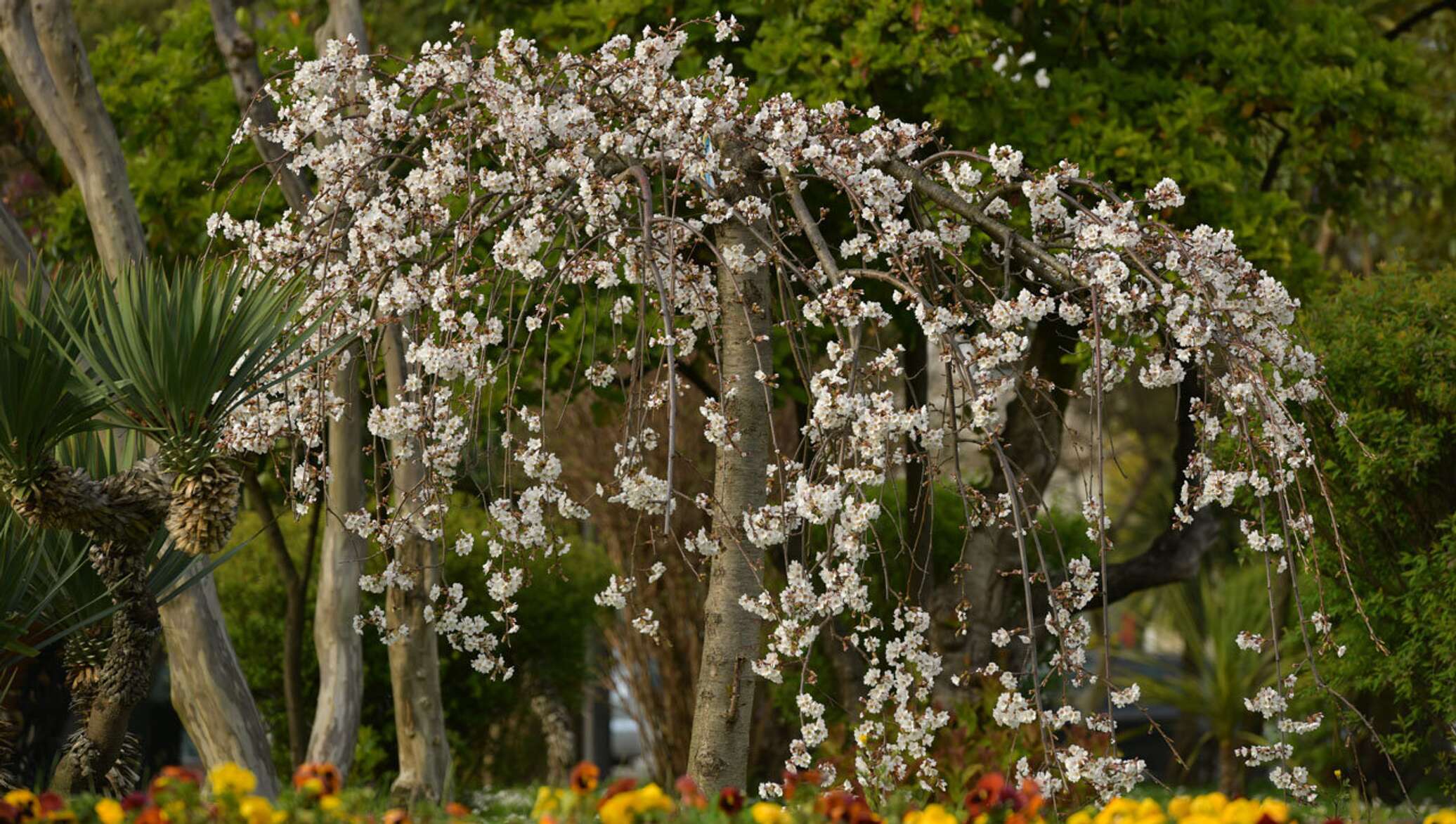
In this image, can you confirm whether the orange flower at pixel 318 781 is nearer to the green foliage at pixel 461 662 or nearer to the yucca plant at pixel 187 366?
the yucca plant at pixel 187 366

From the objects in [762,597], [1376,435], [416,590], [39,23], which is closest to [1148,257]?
[762,597]

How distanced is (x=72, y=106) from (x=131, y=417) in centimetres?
251

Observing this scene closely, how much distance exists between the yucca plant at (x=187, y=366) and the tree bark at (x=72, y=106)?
82.8 inches

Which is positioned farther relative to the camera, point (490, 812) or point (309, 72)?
point (490, 812)

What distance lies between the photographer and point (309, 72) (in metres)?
4.10

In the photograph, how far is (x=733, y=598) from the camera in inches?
155

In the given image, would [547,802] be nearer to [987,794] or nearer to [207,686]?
[987,794]

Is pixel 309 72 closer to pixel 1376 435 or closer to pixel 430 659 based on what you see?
pixel 430 659

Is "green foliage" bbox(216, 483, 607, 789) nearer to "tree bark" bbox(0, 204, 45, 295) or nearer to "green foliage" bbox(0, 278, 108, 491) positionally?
"tree bark" bbox(0, 204, 45, 295)

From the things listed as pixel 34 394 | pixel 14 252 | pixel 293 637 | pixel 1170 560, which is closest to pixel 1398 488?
pixel 1170 560

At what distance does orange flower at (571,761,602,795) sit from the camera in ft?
8.41

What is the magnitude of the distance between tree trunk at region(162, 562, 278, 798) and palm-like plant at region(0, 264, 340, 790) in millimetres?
1584

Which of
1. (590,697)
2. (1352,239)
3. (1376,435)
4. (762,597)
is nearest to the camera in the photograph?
(762,597)

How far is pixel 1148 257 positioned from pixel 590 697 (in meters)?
7.47
